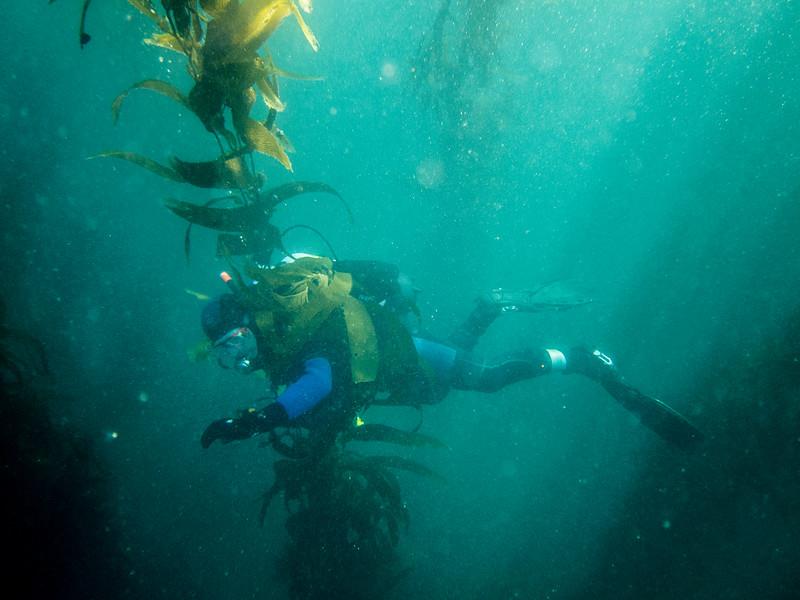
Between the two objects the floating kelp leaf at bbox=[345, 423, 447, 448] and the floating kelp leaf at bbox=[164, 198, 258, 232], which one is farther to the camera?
the floating kelp leaf at bbox=[345, 423, 447, 448]

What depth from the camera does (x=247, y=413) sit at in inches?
94.8

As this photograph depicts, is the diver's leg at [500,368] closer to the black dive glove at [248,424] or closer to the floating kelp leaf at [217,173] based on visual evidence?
the black dive glove at [248,424]

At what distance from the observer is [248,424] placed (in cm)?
237

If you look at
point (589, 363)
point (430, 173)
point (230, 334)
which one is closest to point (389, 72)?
point (430, 173)

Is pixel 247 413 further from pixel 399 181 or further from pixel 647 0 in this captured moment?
A: pixel 647 0

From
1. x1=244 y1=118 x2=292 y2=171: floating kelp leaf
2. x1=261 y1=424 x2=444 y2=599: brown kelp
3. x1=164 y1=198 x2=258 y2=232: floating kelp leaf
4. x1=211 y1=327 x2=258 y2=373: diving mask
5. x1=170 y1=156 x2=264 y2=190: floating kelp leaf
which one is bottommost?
x1=261 y1=424 x2=444 y2=599: brown kelp

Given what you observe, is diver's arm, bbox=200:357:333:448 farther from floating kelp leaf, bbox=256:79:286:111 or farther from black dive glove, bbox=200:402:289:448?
floating kelp leaf, bbox=256:79:286:111

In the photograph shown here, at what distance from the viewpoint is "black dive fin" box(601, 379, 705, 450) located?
15.7ft

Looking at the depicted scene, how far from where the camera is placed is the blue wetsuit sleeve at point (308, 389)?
2.49 meters

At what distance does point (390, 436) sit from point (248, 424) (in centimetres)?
137

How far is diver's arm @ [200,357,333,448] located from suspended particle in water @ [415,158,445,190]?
2597 cm

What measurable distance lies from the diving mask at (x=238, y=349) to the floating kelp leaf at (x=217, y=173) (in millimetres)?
1241

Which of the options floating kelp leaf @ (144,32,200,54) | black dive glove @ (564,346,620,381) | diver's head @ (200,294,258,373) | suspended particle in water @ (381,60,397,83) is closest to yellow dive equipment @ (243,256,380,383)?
diver's head @ (200,294,258,373)

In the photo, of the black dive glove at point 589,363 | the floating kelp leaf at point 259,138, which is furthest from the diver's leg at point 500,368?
the floating kelp leaf at point 259,138
